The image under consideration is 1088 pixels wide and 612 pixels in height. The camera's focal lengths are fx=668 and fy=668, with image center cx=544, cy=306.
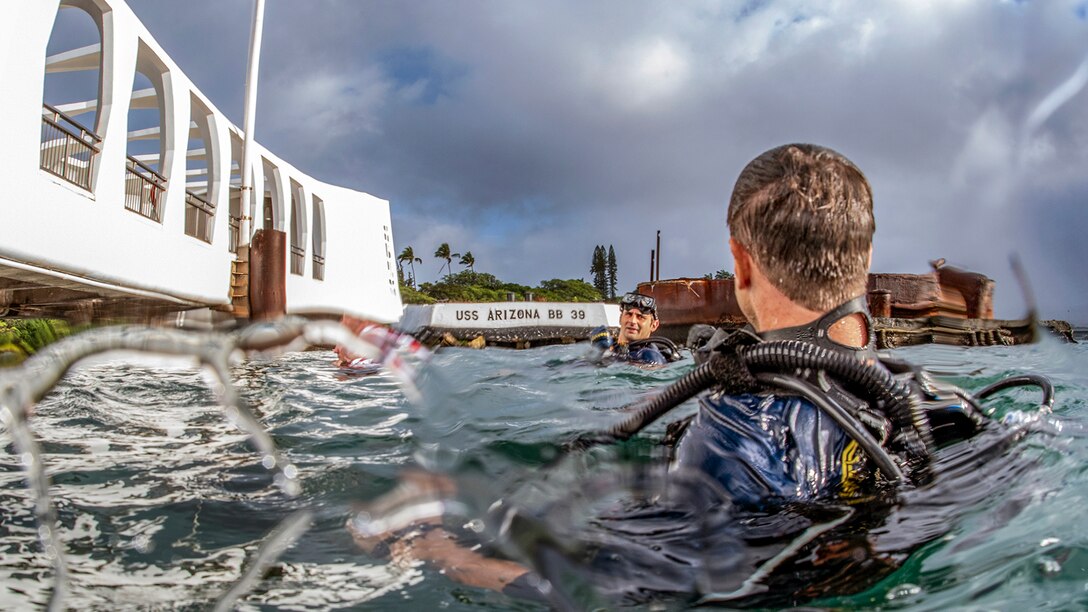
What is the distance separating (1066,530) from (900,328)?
66.6 ft

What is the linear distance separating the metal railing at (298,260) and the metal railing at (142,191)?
10891mm

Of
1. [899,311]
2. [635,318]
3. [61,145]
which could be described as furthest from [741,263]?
[899,311]

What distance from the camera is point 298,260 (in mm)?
29984

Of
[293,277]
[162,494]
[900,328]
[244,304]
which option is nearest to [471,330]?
[293,277]

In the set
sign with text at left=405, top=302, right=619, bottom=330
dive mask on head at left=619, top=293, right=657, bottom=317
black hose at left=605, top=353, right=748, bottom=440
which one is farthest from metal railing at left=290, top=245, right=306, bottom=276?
black hose at left=605, top=353, right=748, bottom=440

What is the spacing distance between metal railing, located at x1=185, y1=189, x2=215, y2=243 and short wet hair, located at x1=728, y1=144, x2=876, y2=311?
1939 centimetres

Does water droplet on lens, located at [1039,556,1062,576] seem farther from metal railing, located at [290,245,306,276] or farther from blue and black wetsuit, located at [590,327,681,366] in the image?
metal railing, located at [290,245,306,276]

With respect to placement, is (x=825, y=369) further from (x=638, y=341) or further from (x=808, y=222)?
(x=638, y=341)

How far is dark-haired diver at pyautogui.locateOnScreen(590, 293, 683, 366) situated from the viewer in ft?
28.8

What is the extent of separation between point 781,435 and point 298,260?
30504 mm

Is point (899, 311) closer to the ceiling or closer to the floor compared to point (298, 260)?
closer to the floor

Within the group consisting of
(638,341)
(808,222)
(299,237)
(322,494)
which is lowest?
(322,494)

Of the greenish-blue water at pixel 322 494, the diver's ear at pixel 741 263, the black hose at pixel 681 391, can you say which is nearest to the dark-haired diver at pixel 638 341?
the greenish-blue water at pixel 322 494

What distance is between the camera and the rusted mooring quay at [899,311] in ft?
63.1
